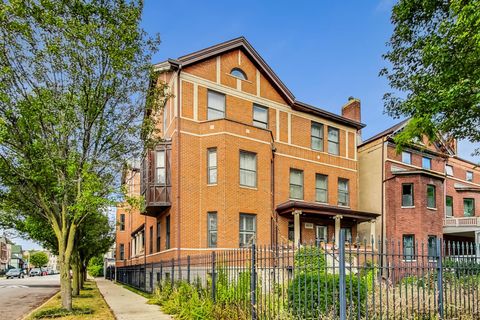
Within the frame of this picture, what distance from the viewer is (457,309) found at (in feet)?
30.2

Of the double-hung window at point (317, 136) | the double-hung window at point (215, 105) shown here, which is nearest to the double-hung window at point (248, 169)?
the double-hung window at point (215, 105)

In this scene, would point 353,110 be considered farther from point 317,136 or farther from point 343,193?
point 343,193

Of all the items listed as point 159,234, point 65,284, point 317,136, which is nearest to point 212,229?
point 159,234

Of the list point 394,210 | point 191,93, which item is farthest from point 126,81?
point 394,210

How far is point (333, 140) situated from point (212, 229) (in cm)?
1139

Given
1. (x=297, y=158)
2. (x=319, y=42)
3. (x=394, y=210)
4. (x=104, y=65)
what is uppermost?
(x=319, y=42)

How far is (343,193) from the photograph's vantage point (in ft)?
93.1

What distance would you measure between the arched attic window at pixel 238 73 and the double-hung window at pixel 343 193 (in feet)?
30.7

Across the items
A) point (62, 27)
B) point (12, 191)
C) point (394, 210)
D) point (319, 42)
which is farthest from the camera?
point (394, 210)

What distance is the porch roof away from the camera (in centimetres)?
2309

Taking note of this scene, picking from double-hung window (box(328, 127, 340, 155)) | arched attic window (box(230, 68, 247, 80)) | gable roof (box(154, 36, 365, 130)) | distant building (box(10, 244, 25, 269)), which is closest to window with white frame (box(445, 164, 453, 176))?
gable roof (box(154, 36, 365, 130))

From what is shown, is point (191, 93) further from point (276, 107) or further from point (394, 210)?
point (394, 210)

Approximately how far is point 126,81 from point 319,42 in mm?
7351

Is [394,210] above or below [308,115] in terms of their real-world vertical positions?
below
